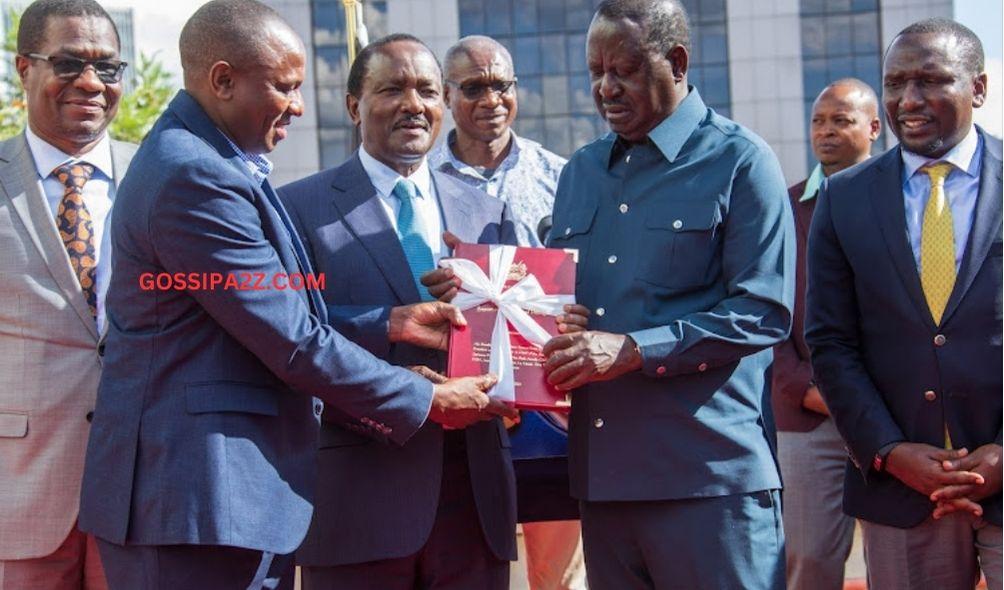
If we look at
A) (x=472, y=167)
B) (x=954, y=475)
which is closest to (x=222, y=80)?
(x=472, y=167)

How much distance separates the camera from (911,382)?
401cm

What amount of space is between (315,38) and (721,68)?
34.4ft

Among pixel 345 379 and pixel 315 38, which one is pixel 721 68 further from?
pixel 345 379

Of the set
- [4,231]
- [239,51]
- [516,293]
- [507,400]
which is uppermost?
[239,51]

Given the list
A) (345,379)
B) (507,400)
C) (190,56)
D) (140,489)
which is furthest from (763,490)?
(190,56)

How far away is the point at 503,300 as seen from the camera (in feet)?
13.4

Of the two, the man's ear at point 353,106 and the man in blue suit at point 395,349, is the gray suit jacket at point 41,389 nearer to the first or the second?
the man in blue suit at point 395,349

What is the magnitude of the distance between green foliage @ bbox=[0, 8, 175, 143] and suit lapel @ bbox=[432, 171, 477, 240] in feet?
58.0

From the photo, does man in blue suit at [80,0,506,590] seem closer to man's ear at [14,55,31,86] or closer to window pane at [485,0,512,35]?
man's ear at [14,55,31,86]

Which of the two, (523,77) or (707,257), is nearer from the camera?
(707,257)

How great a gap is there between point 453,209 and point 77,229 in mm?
1279

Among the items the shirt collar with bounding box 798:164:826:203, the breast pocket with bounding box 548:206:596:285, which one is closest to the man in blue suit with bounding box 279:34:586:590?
the breast pocket with bounding box 548:206:596:285

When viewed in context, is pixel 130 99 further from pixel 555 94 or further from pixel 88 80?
pixel 88 80

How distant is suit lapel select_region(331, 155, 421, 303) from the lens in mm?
4199
